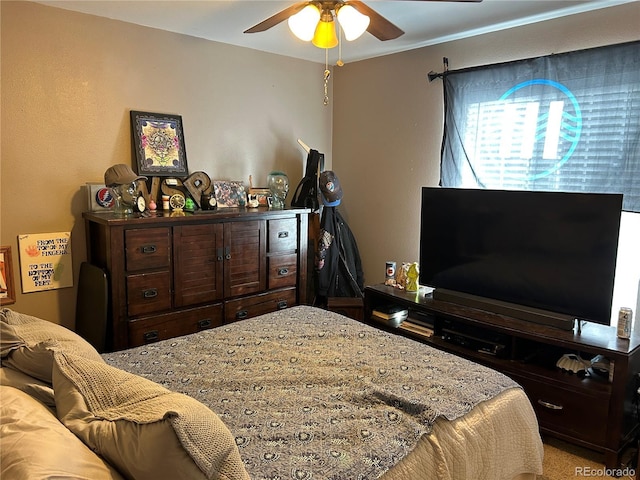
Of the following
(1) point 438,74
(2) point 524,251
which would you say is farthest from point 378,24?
(2) point 524,251

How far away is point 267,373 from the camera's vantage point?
74.0 inches

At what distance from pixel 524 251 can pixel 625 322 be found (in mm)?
626

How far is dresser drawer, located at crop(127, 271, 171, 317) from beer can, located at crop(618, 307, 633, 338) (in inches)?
103

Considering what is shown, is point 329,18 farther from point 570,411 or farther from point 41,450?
point 570,411

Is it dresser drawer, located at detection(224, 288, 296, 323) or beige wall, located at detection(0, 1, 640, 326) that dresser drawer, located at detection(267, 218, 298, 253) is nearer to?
dresser drawer, located at detection(224, 288, 296, 323)

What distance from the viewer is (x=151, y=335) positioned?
2902 mm

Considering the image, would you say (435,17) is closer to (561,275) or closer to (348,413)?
(561,275)

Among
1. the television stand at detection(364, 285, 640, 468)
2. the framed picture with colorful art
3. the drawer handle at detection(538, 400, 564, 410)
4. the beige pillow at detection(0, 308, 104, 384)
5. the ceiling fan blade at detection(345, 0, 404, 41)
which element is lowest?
the drawer handle at detection(538, 400, 564, 410)

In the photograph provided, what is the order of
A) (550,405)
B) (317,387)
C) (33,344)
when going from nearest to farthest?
(33,344)
(317,387)
(550,405)

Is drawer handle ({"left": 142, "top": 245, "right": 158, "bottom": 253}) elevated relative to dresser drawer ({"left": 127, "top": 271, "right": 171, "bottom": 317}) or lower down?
elevated

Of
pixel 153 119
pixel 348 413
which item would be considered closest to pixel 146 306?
pixel 153 119

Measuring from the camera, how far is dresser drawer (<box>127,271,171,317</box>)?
9.19 ft

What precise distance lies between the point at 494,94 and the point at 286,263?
1.94 metres

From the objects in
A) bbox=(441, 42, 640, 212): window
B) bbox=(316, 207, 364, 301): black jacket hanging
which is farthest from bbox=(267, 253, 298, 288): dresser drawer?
bbox=(441, 42, 640, 212): window
